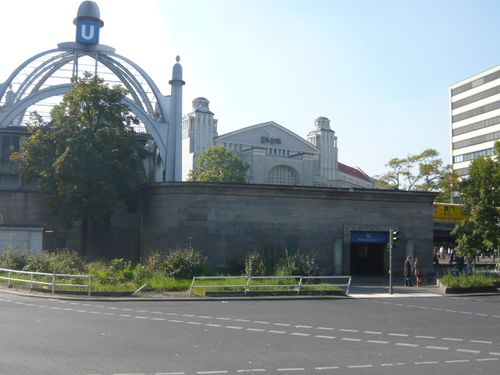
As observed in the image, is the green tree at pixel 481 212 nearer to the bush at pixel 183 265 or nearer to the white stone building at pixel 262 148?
the bush at pixel 183 265

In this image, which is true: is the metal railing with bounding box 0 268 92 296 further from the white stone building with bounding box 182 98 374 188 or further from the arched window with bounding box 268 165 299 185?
the arched window with bounding box 268 165 299 185

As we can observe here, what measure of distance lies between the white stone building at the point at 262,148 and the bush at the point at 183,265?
74.7 meters

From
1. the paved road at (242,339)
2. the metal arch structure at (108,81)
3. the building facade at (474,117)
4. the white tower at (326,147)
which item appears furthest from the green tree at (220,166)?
the white tower at (326,147)

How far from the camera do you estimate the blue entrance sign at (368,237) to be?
37.6 metres

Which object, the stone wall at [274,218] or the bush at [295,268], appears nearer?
the bush at [295,268]

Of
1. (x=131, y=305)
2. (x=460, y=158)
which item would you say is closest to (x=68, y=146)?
(x=131, y=305)

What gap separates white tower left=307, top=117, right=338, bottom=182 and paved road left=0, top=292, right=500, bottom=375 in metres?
106

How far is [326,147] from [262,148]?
22.5 m

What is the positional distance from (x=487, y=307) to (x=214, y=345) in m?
13.3

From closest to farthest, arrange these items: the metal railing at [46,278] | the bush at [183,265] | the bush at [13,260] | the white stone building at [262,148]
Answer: the metal railing at [46,278]
the bush at [183,265]
the bush at [13,260]
the white stone building at [262,148]

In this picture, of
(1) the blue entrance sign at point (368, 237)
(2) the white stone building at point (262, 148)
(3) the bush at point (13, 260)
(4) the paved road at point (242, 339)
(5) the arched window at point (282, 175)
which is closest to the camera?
(4) the paved road at point (242, 339)

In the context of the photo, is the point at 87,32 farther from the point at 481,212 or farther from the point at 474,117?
the point at 474,117

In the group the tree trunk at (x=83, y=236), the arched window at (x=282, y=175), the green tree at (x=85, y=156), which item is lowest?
the tree trunk at (x=83, y=236)

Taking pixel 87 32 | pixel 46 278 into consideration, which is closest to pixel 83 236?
pixel 46 278
